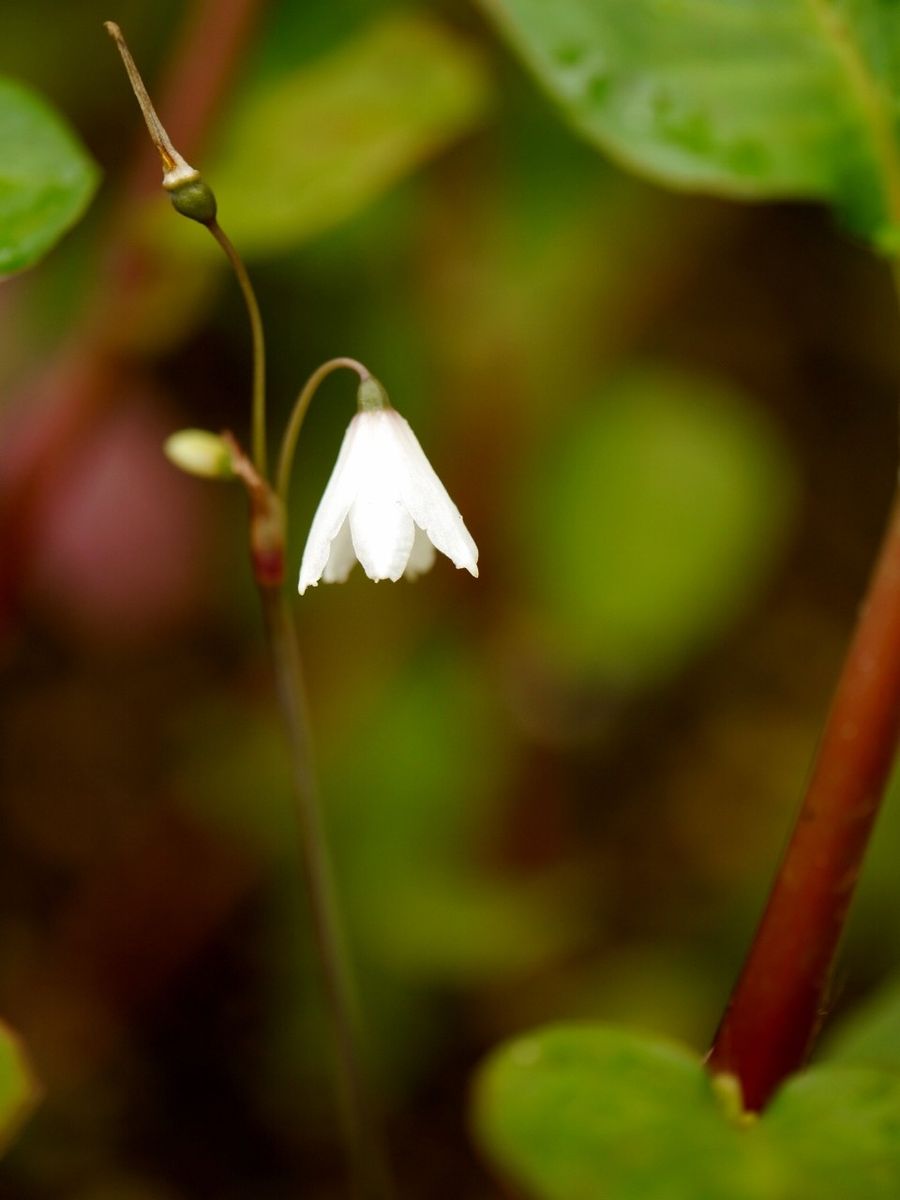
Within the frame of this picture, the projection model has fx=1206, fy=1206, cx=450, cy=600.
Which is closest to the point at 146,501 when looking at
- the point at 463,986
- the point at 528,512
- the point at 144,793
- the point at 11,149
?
the point at 144,793

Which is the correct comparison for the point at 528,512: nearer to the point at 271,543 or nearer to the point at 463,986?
the point at 463,986

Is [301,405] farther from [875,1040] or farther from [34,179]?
[875,1040]

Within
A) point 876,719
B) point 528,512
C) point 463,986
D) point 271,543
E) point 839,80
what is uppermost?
point 839,80

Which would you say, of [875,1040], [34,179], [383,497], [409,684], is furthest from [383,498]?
[409,684]

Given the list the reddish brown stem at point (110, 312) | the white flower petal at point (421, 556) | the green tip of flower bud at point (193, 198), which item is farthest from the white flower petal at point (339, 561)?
the reddish brown stem at point (110, 312)

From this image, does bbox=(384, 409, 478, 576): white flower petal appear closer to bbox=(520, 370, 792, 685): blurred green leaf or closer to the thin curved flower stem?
the thin curved flower stem

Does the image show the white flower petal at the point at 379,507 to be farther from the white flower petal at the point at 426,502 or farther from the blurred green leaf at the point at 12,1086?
the blurred green leaf at the point at 12,1086

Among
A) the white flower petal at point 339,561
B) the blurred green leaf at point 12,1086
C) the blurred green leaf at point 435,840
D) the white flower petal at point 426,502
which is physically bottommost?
the blurred green leaf at point 435,840
